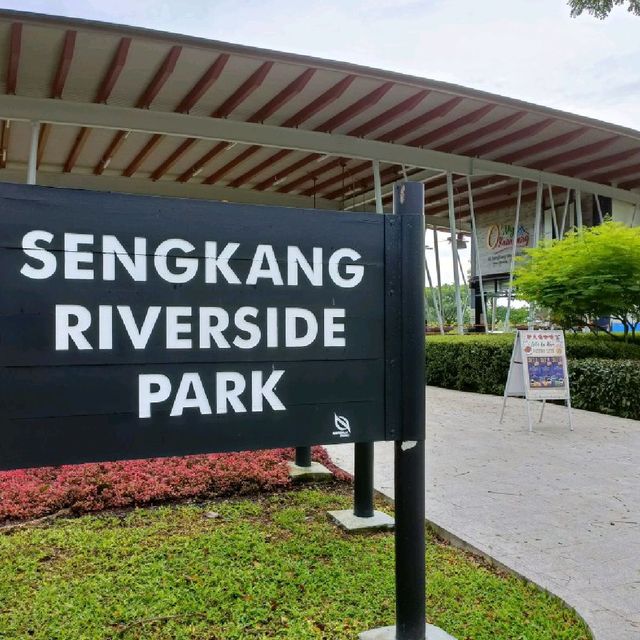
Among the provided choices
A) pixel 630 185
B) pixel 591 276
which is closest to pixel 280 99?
pixel 591 276

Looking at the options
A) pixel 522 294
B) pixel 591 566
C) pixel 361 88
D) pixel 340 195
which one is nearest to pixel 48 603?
pixel 591 566

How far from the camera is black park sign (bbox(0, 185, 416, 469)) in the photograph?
216 centimetres

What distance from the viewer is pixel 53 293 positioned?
2.18 metres

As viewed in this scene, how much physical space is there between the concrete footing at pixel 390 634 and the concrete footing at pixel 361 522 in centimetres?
129

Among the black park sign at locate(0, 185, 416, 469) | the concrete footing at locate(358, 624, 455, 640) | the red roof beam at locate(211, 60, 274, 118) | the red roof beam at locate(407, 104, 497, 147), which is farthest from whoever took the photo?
the red roof beam at locate(407, 104, 497, 147)

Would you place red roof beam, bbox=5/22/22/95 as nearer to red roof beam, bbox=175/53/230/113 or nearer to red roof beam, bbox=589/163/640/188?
red roof beam, bbox=175/53/230/113

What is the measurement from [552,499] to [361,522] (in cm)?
165

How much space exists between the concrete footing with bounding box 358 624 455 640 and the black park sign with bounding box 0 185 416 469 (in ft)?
2.85

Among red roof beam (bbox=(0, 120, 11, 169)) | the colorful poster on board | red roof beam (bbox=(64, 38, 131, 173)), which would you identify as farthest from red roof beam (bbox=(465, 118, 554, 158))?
red roof beam (bbox=(0, 120, 11, 169))

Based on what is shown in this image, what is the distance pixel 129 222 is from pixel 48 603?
1921mm

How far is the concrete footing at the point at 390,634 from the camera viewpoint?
2.68m

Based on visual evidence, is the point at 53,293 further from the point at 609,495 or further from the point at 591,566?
the point at 609,495

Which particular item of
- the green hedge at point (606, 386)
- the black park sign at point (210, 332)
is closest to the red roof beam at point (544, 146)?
the green hedge at point (606, 386)

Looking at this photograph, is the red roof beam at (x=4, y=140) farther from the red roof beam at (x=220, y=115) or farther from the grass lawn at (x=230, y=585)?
the grass lawn at (x=230, y=585)
